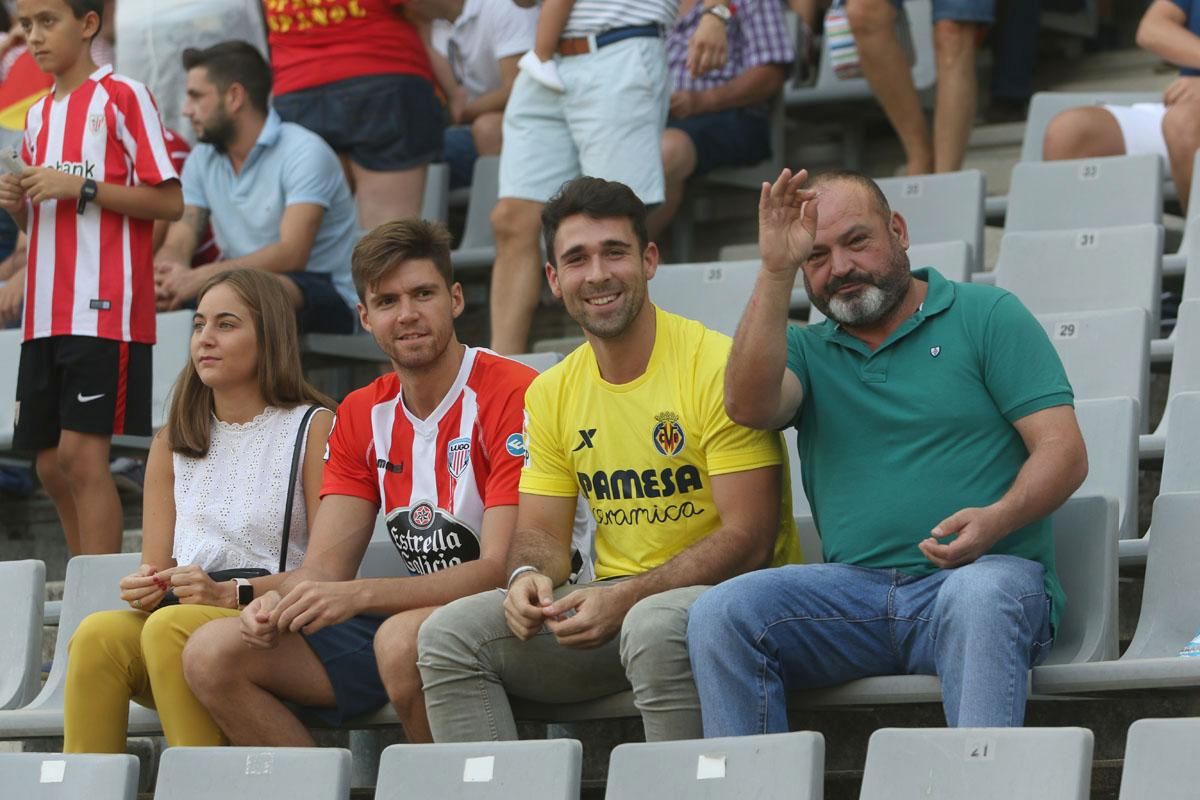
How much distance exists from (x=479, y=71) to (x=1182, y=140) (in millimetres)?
2386

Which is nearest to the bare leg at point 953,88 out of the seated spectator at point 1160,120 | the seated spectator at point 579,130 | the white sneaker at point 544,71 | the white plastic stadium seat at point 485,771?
→ the seated spectator at point 1160,120

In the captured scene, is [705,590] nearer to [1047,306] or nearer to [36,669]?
[36,669]

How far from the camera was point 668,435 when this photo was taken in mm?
3328

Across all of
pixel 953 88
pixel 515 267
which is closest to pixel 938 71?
pixel 953 88

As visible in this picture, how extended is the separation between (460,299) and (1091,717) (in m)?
1.31

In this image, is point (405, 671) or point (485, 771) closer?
point (485, 771)

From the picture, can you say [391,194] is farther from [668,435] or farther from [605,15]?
[668,435]

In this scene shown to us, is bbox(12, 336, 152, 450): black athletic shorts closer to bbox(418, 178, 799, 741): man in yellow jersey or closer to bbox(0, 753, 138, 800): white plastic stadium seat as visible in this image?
bbox(418, 178, 799, 741): man in yellow jersey

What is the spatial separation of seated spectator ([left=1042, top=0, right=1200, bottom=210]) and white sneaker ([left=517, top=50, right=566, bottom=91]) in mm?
1260

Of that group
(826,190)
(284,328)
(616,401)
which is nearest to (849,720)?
(616,401)

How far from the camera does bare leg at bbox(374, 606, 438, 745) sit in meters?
3.28

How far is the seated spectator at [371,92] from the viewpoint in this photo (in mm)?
5676

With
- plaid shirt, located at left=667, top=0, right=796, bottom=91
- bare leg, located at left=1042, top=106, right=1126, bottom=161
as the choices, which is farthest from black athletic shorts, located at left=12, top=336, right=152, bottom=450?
bare leg, located at left=1042, top=106, right=1126, bottom=161

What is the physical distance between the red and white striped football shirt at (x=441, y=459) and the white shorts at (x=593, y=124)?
1421 millimetres
